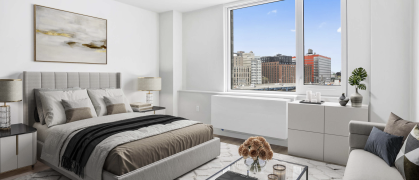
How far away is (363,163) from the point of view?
74.8 inches

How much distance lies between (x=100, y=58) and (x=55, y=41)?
71 centimetres

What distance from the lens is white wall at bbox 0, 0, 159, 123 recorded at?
304 centimetres

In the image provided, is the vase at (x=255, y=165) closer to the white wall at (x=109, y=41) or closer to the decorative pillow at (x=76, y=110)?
the decorative pillow at (x=76, y=110)

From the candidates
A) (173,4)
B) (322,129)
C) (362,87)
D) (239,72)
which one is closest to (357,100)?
(362,87)

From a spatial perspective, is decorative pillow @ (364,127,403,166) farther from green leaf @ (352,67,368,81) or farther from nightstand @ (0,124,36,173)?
nightstand @ (0,124,36,173)

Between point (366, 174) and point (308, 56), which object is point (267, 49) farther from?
point (366, 174)

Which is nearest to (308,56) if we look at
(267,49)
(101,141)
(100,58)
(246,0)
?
(267,49)

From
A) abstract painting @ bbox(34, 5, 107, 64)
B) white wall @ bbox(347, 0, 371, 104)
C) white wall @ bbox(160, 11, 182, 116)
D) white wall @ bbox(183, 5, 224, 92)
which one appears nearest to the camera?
white wall @ bbox(347, 0, 371, 104)

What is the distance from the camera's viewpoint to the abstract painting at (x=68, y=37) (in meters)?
3.32

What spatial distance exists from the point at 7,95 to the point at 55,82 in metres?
0.73

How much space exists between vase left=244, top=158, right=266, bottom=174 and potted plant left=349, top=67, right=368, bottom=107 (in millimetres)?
1706

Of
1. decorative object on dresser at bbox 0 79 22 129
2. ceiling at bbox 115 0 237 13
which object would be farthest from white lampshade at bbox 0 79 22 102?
ceiling at bbox 115 0 237 13

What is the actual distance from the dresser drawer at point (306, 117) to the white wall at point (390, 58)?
60 centimetres

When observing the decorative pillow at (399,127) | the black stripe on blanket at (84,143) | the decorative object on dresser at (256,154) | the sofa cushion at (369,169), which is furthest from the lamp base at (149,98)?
the decorative pillow at (399,127)
